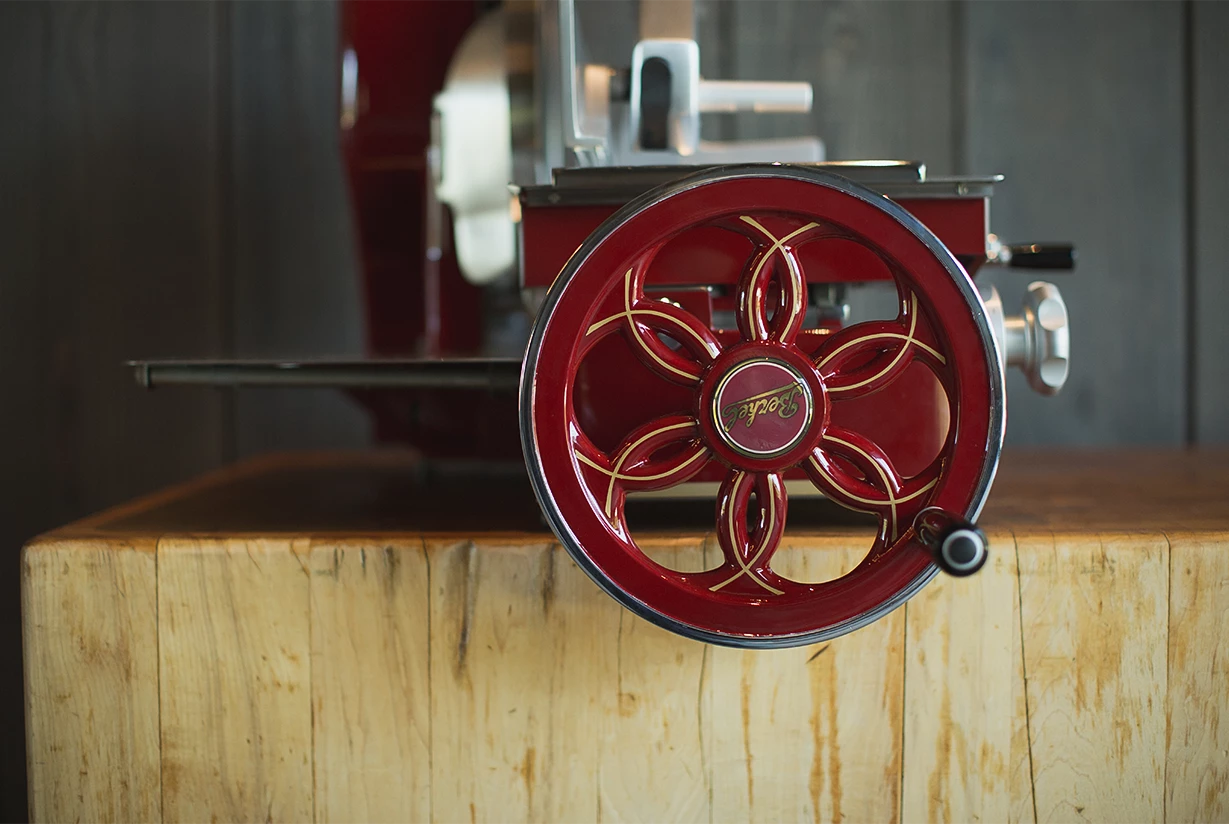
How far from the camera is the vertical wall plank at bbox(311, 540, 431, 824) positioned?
2.46 feet

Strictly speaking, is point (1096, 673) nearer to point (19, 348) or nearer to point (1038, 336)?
point (1038, 336)

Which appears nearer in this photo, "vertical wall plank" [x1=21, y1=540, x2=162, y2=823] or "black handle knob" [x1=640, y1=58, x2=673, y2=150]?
"vertical wall plank" [x1=21, y1=540, x2=162, y2=823]

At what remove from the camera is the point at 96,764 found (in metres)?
0.75

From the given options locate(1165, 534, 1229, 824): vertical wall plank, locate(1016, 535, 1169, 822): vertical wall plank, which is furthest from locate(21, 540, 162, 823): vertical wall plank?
locate(1165, 534, 1229, 824): vertical wall plank

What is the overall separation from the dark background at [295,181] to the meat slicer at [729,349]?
0.63 metres

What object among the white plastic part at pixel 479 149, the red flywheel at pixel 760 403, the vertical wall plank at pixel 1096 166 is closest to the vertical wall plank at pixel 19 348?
the white plastic part at pixel 479 149

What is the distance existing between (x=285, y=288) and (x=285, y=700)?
963 millimetres

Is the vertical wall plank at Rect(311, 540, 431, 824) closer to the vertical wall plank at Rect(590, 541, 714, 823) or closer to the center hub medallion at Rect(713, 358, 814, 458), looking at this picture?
the vertical wall plank at Rect(590, 541, 714, 823)

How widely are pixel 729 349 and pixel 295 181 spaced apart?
1175 mm

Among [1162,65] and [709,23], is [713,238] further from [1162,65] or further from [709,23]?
[1162,65]

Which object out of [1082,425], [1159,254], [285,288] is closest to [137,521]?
[285,288]

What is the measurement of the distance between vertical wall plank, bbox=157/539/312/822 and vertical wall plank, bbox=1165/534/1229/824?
0.70 m

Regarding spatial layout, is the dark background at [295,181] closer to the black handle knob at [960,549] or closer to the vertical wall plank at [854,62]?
the vertical wall plank at [854,62]

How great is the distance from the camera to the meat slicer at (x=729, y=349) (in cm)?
61
